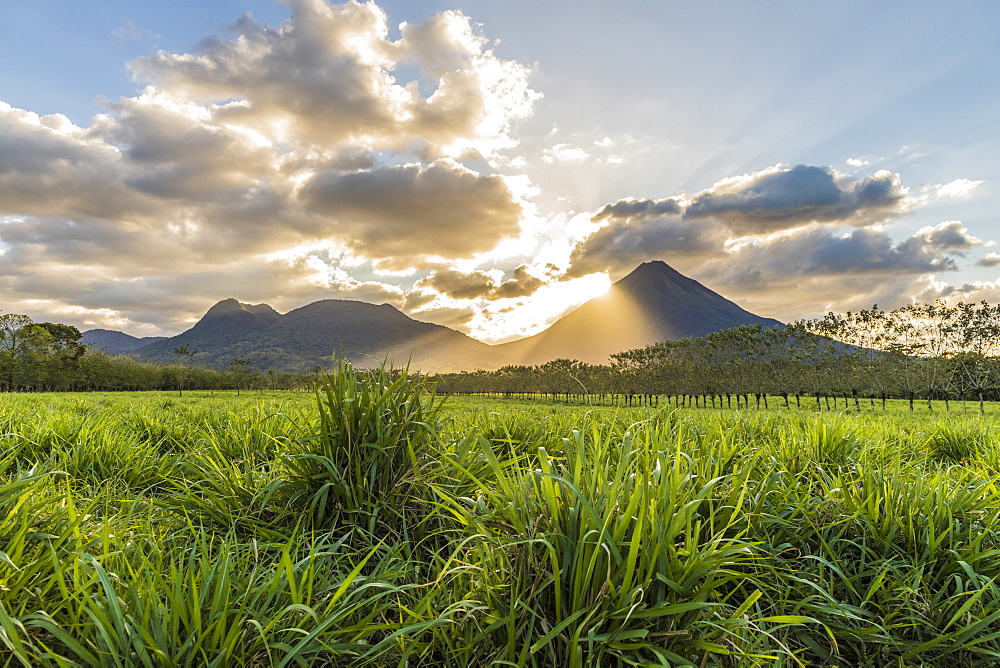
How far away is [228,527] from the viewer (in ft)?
10.7

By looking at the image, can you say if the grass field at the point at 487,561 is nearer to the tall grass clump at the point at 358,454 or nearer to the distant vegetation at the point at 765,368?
the tall grass clump at the point at 358,454

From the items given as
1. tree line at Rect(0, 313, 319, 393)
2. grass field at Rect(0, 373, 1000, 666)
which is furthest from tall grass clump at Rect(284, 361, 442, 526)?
tree line at Rect(0, 313, 319, 393)

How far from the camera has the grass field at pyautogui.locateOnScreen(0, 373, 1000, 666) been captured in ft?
6.46

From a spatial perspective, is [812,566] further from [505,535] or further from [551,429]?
[551,429]

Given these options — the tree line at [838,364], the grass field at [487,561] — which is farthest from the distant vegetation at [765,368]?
the grass field at [487,561]

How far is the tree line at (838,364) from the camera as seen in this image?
68.1m

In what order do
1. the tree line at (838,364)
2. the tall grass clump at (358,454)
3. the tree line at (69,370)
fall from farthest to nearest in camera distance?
1. the tree line at (69,370)
2. the tree line at (838,364)
3. the tall grass clump at (358,454)

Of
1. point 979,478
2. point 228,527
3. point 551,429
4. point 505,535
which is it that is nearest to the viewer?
point 505,535

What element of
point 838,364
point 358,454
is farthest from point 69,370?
point 838,364

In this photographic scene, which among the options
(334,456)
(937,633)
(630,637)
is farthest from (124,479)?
(937,633)

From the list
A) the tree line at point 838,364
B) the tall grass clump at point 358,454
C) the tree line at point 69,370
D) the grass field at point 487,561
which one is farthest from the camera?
the tree line at point 69,370

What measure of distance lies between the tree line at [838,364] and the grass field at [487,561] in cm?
5362

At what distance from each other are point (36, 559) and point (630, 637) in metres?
2.93

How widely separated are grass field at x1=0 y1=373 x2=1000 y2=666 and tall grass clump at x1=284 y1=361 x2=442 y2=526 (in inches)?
0.6
